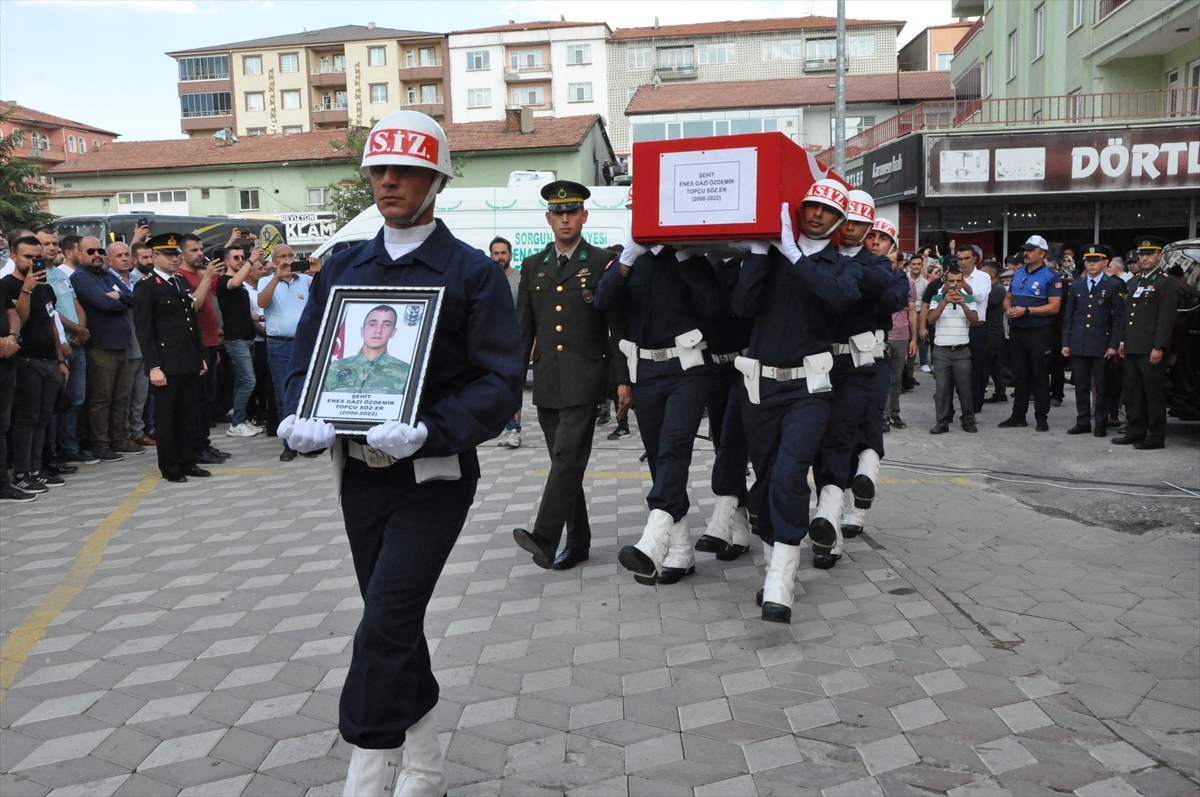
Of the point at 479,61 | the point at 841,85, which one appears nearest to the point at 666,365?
the point at 841,85

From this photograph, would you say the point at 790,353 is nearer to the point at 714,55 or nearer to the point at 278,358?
the point at 278,358

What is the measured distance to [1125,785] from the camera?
3418 millimetres

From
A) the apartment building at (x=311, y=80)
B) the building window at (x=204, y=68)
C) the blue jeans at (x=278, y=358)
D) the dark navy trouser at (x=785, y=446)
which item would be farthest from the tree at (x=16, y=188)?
the building window at (x=204, y=68)

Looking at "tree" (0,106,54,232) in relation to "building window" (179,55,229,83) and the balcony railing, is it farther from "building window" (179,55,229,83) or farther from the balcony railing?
"building window" (179,55,229,83)

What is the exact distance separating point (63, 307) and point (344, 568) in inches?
235

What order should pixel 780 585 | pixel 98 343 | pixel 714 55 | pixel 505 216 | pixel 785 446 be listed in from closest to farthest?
1. pixel 780 585
2. pixel 785 446
3. pixel 98 343
4. pixel 505 216
5. pixel 714 55

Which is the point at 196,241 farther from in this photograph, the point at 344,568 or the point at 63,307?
the point at 344,568

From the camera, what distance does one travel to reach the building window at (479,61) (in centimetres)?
7550

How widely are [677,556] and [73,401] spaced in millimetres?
7462

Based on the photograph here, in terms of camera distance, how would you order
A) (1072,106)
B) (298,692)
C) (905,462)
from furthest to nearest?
(1072,106), (905,462), (298,692)

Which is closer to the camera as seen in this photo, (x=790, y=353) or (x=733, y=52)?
(x=790, y=353)

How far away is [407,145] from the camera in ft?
10.5

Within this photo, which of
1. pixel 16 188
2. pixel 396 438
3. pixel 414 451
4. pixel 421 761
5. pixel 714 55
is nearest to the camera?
pixel 396 438

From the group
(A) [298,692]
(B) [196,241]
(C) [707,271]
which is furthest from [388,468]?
(B) [196,241]
